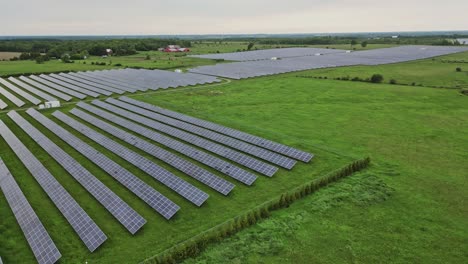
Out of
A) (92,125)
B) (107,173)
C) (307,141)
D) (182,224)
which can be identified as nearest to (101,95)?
(92,125)

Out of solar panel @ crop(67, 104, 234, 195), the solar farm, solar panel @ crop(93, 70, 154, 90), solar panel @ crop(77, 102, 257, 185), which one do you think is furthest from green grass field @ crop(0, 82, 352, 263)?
solar panel @ crop(93, 70, 154, 90)

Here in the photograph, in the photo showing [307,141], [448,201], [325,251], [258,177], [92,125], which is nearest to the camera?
[325,251]

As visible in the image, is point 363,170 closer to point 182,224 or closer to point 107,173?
point 182,224

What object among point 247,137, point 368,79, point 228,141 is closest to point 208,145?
point 228,141

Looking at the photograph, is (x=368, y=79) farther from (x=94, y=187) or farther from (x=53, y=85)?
(x=53, y=85)

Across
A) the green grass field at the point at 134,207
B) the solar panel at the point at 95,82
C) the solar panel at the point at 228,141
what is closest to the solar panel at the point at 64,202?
the green grass field at the point at 134,207

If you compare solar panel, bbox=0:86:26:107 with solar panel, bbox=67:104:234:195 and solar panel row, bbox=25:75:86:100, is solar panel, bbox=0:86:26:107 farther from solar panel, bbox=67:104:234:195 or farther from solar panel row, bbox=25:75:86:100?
solar panel, bbox=67:104:234:195
